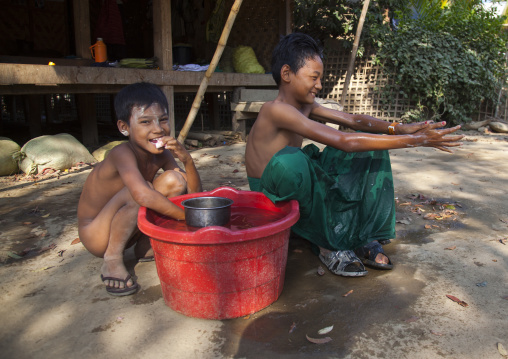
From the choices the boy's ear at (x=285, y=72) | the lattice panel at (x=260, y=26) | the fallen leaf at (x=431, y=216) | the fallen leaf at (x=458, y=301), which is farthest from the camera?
the lattice panel at (x=260, y=26)

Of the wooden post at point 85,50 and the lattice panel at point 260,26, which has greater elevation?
the lattice panel at point 260,26

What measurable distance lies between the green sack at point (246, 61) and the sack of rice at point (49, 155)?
365 cm

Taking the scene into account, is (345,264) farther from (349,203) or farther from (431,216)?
(431,216)

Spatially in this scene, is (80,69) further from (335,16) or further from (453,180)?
(335,16)

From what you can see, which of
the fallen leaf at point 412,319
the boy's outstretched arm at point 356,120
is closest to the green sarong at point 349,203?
the boy's outstretched arm at point 356,120

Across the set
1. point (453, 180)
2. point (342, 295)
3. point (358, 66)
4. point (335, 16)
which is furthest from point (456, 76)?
point (342, 295)

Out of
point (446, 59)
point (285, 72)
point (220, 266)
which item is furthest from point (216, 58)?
point (446, 59)

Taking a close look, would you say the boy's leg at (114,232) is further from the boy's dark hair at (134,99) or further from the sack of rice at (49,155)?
the sack of rice at (49,155)

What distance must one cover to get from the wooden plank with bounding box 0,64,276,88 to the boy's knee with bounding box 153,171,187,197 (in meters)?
3.13

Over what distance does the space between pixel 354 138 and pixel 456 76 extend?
7.72 meters

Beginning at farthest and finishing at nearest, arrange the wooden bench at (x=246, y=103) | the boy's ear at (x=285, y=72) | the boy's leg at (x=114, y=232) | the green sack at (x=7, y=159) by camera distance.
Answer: the wooden bench at (x=246, y=103) → the green sack at (x=7, y=159) → the boy's ear at (x=285, y=72) → the boy's leg at (x=114, y=232)

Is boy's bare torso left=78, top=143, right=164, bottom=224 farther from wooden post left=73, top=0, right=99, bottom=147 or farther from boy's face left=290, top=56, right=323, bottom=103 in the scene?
wooden post left=73, top=0, right=99, bottom=147

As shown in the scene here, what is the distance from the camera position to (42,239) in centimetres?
275

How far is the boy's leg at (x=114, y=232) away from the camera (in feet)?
6.82
